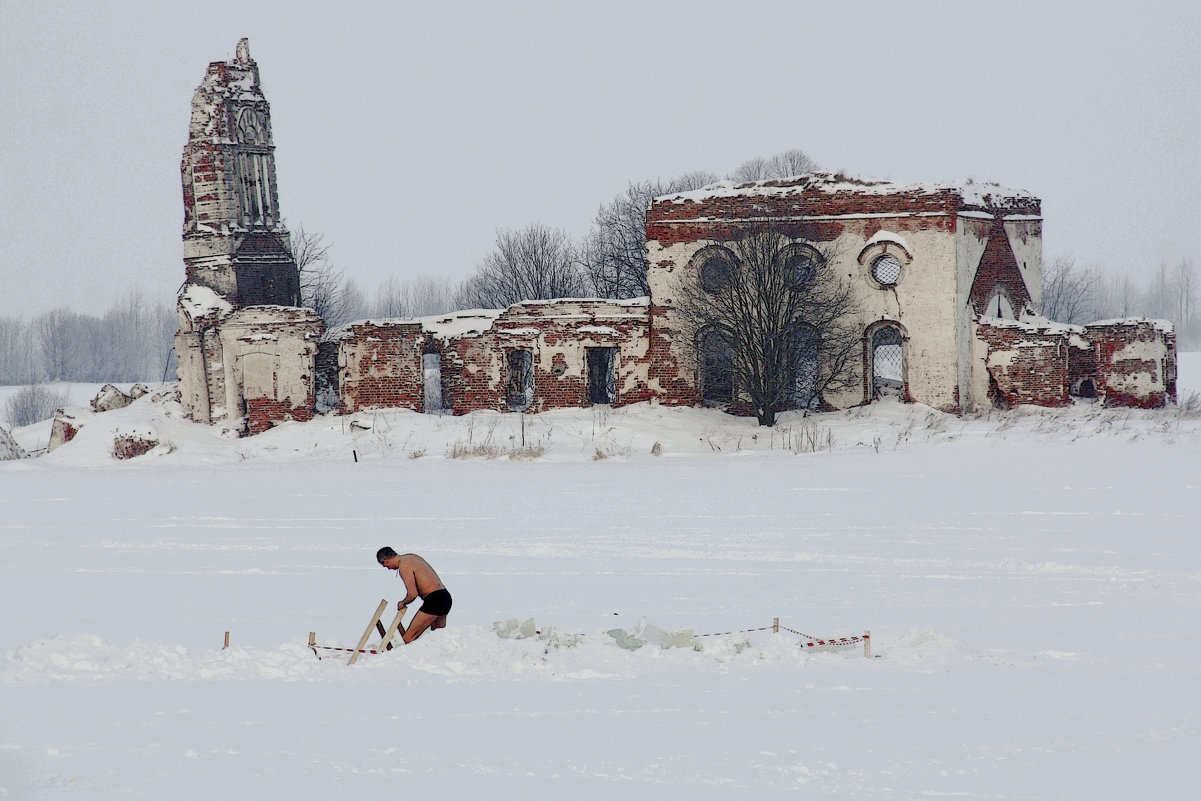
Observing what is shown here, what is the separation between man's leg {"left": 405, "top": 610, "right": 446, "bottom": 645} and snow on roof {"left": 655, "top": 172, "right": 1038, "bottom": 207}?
16691 millimetres

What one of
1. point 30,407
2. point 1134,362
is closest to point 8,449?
point 1134,362

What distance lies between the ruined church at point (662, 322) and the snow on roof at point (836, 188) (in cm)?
4

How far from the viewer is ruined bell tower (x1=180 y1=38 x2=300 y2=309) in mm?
27844

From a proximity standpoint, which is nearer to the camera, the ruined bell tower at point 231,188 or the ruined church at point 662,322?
the ruined church at point 662,322

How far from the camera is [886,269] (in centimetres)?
2541

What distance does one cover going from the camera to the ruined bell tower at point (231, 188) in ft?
91.4

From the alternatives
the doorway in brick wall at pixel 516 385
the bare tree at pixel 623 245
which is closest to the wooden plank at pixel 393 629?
the doorway in brick wall at pixel 516 385

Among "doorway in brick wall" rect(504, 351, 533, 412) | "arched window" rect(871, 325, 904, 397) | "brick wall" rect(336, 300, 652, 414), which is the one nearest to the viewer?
"arched window" rect(871, 325, 904, 397)

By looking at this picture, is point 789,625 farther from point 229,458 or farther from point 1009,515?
point 229,458

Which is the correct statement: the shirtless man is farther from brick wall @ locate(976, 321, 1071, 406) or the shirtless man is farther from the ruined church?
brick wall @ locate(976, 321, 1071, 406)

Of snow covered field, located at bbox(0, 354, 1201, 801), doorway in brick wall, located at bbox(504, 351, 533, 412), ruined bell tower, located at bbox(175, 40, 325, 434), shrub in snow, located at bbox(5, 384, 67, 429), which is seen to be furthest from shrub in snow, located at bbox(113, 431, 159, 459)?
shrub in snow, located at bbox(5, 384, 67, 429)

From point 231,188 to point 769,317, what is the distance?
12213 millimetres

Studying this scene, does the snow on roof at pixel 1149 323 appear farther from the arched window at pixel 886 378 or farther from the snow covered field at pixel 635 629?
the snow covered field at pixel 635 629

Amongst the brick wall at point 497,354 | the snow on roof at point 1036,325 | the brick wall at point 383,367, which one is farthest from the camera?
the brick wall at point 383,367
